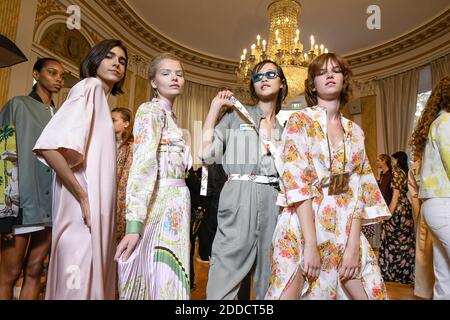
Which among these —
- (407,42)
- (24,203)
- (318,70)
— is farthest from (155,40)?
(318,70)

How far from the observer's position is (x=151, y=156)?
1063 mm

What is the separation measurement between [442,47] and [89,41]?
6394mm

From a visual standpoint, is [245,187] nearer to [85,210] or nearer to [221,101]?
[221,101]

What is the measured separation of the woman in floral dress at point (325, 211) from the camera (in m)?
1.01

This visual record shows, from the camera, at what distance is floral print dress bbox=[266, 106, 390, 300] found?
102 centimetres

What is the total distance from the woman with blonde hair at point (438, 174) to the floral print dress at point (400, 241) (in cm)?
198

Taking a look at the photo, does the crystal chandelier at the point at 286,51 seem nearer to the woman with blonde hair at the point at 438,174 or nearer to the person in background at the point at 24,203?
the woman with blonde hair at the point at 438,174

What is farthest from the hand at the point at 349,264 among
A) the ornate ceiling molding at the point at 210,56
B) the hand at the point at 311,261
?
the ornate ceiling molding at the point at 210,56

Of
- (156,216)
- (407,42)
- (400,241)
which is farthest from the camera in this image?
(407,42)

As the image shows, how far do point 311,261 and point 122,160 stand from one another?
127 cm
